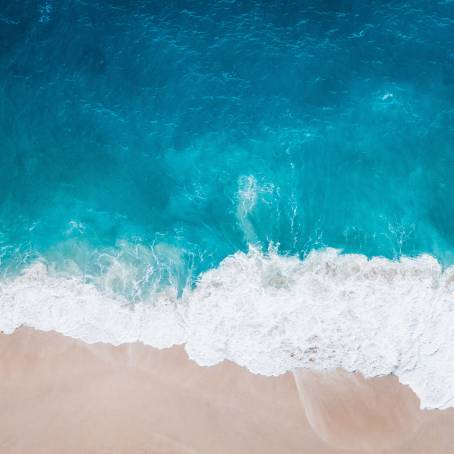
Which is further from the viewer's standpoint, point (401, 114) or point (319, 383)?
point (401, 114)

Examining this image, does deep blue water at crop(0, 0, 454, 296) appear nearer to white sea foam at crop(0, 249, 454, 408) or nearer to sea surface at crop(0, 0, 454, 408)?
sea surface at crop(0, 0, 454, 408)

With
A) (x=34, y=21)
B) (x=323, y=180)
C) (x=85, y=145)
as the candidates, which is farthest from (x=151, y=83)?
(x=323, y=180)

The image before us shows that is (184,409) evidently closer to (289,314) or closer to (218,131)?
(289,314)

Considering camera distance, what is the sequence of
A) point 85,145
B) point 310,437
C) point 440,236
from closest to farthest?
point 310,437 → point 440,236 → point 85,145

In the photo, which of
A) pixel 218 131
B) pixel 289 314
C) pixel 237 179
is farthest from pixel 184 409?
pixel 218 131

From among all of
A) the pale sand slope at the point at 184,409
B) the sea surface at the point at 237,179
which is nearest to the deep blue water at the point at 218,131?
the sea surface at the point at 237,179

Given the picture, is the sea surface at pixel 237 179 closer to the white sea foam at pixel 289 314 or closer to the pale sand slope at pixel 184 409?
the white sea foam at pixel 289 314

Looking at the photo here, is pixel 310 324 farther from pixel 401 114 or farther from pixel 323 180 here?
pixel 401 114
